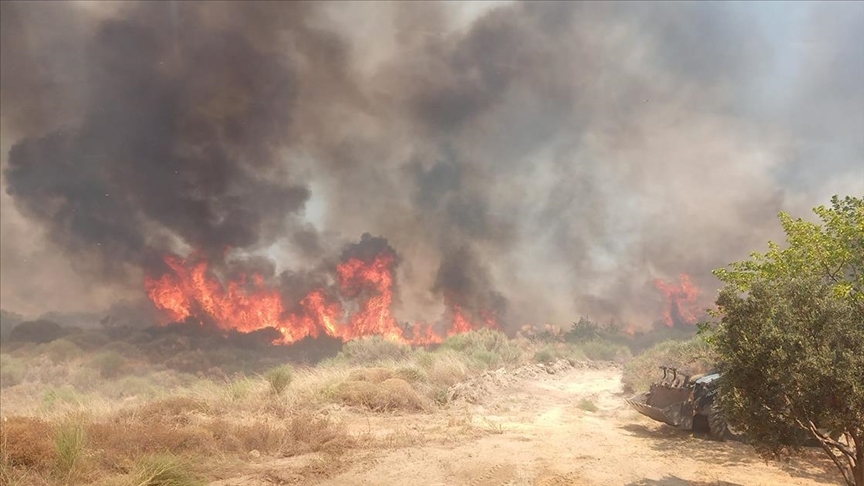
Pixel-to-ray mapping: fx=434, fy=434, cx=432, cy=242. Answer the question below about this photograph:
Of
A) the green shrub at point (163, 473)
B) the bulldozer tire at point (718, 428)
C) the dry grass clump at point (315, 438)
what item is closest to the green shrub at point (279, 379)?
the dry grass clump at point (315, 438)

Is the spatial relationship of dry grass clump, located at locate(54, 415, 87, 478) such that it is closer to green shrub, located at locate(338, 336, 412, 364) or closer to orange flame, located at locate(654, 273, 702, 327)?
green shrub, located at locate(338, 336, 412, 364)

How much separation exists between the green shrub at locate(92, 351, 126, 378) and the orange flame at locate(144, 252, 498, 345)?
11448 millimetres

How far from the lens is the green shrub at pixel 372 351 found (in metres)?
26.4

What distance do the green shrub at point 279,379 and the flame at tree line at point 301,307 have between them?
97.3 feet

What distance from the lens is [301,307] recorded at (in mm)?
50469

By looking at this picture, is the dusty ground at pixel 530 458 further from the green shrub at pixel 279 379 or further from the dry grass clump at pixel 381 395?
the green shrub at pixel 279 379

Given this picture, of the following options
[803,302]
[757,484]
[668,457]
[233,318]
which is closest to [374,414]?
[668,457]

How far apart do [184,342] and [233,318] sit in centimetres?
647

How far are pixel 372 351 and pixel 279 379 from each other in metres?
11.2

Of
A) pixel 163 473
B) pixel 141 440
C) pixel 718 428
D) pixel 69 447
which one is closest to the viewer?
pixel 163 473

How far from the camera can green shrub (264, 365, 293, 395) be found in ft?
52.0

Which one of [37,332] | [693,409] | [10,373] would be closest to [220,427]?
[693,409]

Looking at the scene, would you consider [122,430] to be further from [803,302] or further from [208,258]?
[208,258]

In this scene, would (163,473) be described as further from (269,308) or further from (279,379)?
(269,308)
